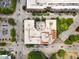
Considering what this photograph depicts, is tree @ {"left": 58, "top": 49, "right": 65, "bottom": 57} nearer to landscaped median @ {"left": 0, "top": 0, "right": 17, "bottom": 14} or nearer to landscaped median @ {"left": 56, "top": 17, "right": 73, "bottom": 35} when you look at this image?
landscaped median @ {"left": 56, "top": 17, "right": 73, "bottom": 35}

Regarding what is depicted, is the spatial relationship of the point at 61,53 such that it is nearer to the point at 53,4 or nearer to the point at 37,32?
the point at 37,32

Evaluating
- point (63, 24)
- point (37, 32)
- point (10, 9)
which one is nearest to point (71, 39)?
point (63, 24)

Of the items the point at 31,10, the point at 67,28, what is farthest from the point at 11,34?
the point at 67,28

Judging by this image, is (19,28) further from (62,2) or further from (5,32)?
(62,2)

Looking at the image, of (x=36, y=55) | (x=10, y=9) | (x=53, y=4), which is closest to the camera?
(x=36, y=55)

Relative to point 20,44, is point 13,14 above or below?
above

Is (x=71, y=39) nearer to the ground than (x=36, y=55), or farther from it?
farther from it
